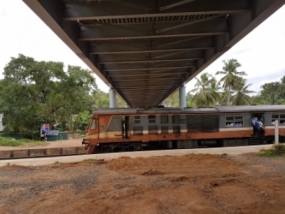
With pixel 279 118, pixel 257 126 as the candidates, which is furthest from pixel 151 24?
pixel 279 118

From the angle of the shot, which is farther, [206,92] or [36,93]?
[206,92]

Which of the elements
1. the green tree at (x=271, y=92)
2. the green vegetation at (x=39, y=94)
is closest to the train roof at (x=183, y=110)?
the green vegetation at (x=39, y=94)

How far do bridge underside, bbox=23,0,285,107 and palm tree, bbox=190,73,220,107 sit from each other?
1444 inches

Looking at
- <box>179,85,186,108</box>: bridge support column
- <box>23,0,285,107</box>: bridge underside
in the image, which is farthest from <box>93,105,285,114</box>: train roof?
<box>179,85,186,108</box>: bridge support column

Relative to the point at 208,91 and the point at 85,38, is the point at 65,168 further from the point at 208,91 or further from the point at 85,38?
the point at 208,91

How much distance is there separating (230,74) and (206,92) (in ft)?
23.4

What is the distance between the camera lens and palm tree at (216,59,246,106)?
55125 millimetres

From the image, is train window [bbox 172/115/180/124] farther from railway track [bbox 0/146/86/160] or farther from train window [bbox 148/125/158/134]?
railway track [bbox 0/146/86/160]

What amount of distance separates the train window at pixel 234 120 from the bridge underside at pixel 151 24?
4381mm

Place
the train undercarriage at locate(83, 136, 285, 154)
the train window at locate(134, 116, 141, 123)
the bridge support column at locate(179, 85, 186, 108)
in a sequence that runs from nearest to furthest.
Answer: the train undercarriage at locate(83, 136, 285, 154)
the train window at locate(134, 116, 141, 123)
the bridge support column at locate(179, 85, 186, 108)

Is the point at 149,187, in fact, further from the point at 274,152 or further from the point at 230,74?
the point at 230,74

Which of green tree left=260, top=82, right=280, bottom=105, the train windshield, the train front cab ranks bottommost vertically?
the train front cab

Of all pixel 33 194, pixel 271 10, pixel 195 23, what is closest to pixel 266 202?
pixel 271 10

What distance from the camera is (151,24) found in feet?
33.6
